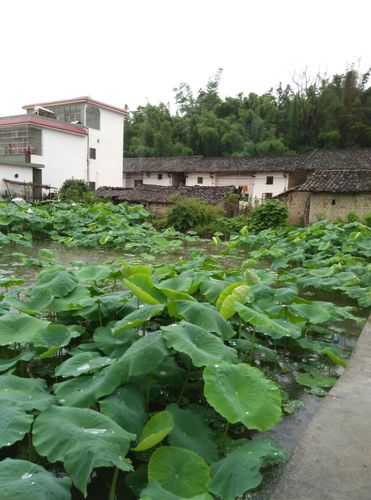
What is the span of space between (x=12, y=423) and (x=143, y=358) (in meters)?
0.68

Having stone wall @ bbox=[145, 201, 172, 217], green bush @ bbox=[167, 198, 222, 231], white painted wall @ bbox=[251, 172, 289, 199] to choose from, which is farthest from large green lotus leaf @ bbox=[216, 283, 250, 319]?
white painted wall @ bbox=[251, 172, 289, 199]

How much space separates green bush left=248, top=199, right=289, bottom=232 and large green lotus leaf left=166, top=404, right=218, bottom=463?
15109 millimetres

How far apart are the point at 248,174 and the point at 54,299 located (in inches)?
1150

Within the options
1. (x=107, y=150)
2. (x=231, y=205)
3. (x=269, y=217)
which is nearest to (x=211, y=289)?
(x=269, y=217)

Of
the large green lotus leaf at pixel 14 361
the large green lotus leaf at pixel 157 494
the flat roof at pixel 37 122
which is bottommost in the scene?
the large green lotus leaf at pixel 14 361

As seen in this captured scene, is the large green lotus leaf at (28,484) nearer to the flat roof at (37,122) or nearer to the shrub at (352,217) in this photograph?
the shrub at (352,217)

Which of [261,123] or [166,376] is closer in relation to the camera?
[166,376]

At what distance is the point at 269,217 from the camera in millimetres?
17031

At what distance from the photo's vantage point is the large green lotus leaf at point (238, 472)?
1.65 m

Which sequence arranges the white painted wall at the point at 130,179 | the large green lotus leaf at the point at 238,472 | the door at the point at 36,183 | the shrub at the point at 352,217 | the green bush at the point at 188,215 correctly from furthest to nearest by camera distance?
the white painted wall at the point at 130,179 → the door at the point at 36,183 → the green bush at the point at 188,215 → the shrub at the point at 352,217 → the large green lotus leaf at the point at 238,472

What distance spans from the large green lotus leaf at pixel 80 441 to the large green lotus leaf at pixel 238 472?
0.41 metres

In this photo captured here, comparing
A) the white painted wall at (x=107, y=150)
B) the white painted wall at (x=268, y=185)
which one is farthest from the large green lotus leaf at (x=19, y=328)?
the white painted wall at (x=107, y=150)

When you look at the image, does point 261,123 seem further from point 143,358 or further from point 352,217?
point 143,358

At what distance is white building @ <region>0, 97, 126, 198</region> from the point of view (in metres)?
26.0
